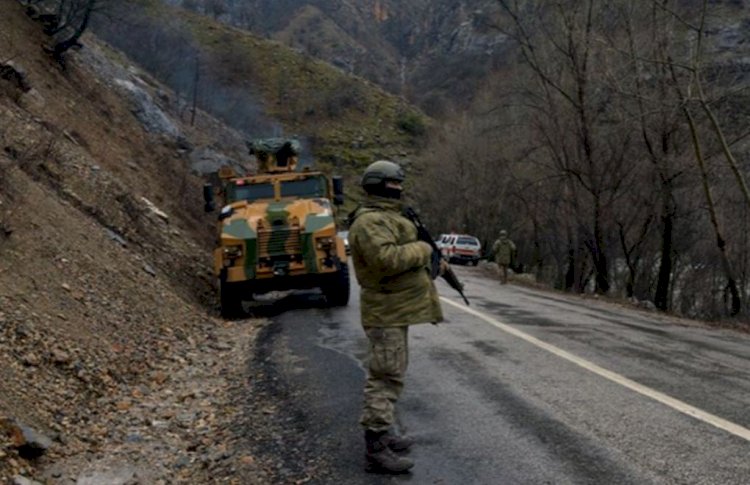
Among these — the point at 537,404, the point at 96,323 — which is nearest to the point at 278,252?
the point at 96,323

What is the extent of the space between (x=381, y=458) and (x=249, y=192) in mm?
11211

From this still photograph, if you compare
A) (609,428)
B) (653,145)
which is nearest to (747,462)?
(609,428)

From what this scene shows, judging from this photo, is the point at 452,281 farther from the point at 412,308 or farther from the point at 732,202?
the point at 732,202

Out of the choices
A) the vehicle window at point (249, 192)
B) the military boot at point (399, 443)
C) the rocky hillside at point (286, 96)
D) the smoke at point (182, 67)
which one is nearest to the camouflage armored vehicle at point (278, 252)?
the vehicle window at point (249, 192)

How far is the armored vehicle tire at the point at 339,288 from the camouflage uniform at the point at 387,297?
362 inches

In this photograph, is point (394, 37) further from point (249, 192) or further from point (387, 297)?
point (387, 297)

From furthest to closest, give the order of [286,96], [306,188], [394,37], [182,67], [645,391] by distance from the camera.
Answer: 1. [394,37]
2. [286,96]
3. [182,67]
4. [306,188]
5. [645,391]

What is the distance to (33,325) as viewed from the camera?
7.49m

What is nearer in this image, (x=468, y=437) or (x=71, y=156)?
(x=468, y=437)

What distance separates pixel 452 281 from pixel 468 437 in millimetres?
1131

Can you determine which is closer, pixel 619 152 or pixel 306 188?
pixel 306 188

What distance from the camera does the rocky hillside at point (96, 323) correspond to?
18.7 ft

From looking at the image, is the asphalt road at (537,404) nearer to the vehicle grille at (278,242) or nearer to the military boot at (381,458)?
the military boot at (381,458)

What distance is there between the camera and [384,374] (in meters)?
4.90
